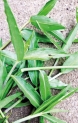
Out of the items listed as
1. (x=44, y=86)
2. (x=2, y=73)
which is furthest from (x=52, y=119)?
(x=2, y=73)

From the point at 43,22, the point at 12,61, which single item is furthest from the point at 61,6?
the point at 12,61

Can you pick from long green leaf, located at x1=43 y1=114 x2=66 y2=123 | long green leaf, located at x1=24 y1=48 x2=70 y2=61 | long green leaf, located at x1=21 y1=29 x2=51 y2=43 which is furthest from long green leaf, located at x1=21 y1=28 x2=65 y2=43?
long green leaf, located at x1=43 y1=114 x2=66 y2=123

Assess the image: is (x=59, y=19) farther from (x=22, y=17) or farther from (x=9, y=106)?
(x=9, y=106)

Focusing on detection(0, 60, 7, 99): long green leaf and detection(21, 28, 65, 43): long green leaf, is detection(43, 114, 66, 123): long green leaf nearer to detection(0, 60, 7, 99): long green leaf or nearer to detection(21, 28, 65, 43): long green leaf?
detection(0, 60, 7, 99): long green leaf

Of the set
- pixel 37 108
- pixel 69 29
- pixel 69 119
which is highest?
pixel 69 29

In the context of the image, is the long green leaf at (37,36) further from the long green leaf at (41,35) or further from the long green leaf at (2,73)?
the long green leaf at (2,73)

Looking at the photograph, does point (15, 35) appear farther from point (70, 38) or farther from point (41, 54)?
point (70, 38)
